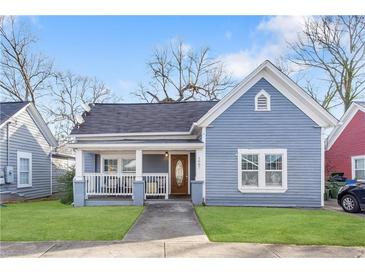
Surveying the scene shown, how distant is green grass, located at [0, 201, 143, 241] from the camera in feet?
20.2

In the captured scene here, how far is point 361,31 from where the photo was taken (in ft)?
33.7

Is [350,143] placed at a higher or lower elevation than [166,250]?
higher

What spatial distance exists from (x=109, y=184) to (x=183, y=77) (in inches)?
248

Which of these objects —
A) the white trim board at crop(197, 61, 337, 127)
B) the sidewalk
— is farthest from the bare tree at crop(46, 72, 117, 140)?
the sidewalk

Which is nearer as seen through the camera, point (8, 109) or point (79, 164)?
point (79, 164)

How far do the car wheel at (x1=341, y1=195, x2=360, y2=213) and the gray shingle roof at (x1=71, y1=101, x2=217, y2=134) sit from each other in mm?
5869

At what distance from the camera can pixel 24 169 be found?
14.0m

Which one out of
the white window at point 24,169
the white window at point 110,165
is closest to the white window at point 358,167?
the white window at point 110,165

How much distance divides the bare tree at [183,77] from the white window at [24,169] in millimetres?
5454

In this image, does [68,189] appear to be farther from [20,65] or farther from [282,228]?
[282,228]

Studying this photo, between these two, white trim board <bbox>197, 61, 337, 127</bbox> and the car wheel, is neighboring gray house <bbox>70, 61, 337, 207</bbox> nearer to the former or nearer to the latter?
white trim board <bbox>197, 61, 337, 127</bbox>

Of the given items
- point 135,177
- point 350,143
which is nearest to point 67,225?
point 135,177
